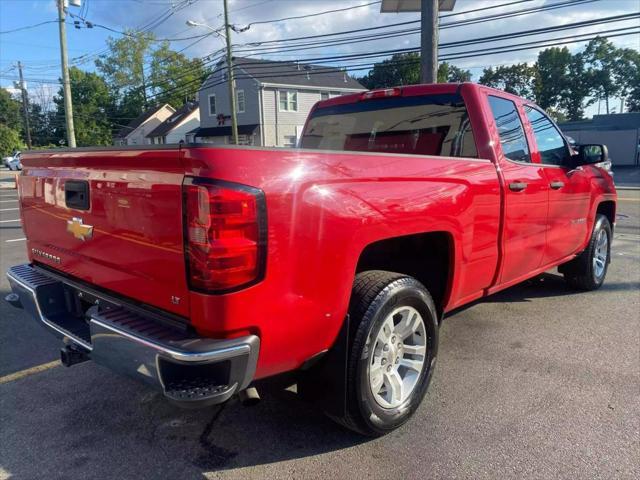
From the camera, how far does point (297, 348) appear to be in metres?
2.25

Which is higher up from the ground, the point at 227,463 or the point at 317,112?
the point at 317,112

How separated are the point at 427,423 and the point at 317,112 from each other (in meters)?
3.02

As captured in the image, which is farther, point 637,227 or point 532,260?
point 637,227

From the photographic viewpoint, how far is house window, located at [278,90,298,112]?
34938 mm

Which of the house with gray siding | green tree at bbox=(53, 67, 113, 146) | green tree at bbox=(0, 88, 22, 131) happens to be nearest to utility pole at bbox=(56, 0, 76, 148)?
the house with gray siding

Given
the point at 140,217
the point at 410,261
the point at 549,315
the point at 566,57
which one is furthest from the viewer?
the point at 566,57

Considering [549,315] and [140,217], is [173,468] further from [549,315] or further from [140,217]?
[549,315]

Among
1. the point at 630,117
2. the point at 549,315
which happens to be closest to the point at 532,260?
the point at 549,315

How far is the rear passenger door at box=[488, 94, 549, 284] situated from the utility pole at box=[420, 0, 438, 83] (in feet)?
18.7

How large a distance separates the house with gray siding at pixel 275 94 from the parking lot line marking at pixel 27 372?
3068 cm

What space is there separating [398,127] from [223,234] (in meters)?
2.57

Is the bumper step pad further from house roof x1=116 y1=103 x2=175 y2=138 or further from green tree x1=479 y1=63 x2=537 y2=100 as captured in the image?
green tree x1=479 y1=63 x2=537 y2=100

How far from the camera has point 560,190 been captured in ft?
14.2

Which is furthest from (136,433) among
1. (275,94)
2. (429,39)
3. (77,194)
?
(275,94)
